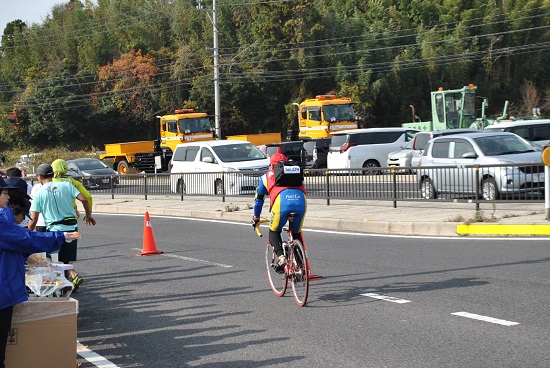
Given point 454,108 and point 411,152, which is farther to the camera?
point 454,108

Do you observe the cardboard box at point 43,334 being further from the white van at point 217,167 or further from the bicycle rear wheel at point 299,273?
the white van at point 217,167

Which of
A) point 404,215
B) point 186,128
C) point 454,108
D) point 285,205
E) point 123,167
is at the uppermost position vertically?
point 454,108

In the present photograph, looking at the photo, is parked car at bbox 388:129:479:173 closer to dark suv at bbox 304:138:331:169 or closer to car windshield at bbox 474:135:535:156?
dark suv at bbox 304:138:331:169

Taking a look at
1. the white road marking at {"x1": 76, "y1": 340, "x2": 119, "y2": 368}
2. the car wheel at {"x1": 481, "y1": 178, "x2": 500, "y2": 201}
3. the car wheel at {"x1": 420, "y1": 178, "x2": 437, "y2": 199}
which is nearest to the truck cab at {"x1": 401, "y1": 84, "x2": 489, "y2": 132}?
the car wheel at {"x1": 420, "y1": 178, "x2": 437, "y2": 199}

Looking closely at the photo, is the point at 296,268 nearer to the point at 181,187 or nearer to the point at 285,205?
the point at 285,205

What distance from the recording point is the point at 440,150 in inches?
833

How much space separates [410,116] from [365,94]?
504cm

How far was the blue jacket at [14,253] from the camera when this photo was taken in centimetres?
569

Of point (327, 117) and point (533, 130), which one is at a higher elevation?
point (327, 117)

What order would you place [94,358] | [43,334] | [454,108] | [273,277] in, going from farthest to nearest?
1. [454,108]
2. [273,277]
3. [94,358]
4. [43,334]

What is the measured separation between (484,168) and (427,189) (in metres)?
1.98

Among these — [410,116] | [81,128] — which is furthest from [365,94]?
[81,128]

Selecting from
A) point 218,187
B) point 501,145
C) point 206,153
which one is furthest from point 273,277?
point 206,153

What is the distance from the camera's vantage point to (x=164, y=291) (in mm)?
11023
